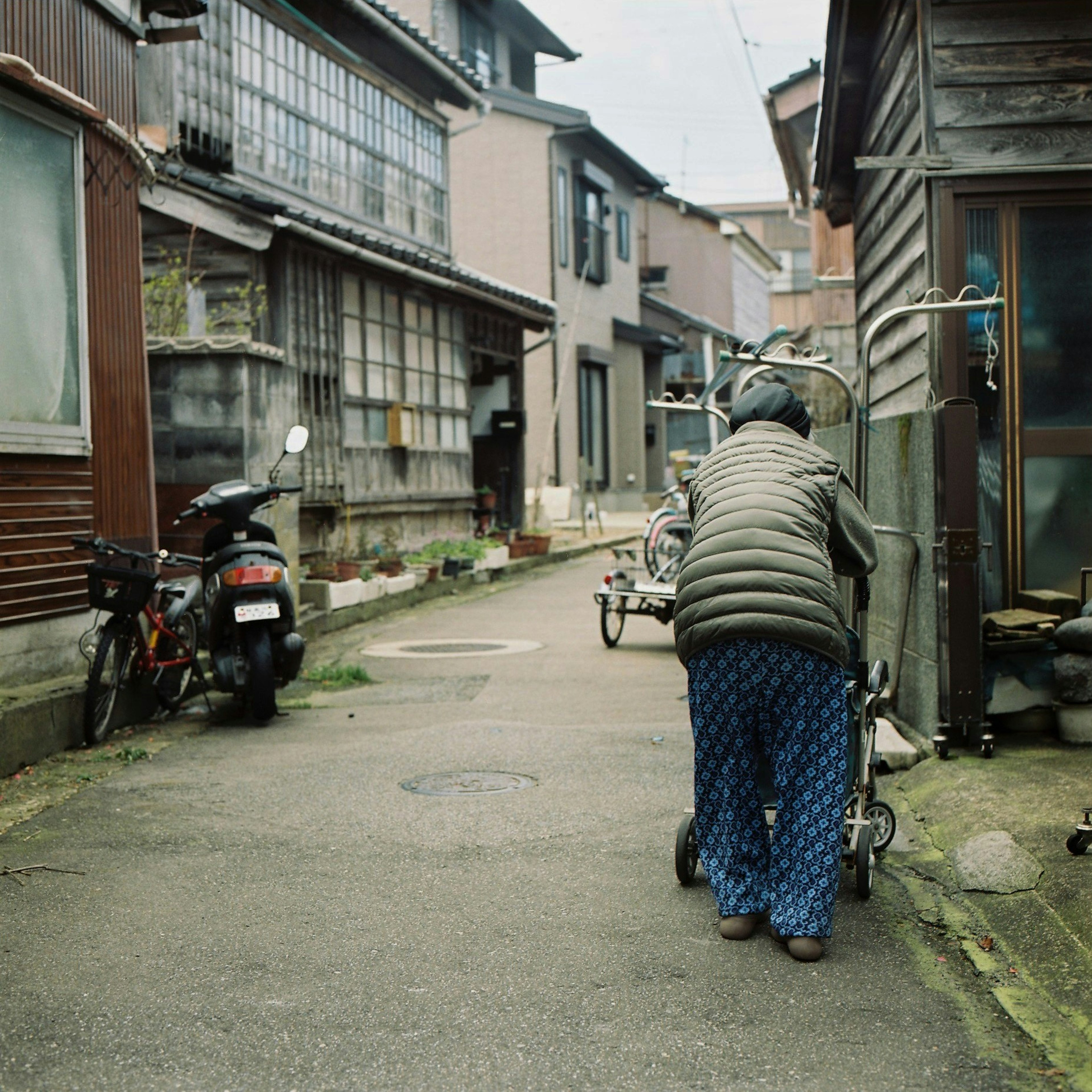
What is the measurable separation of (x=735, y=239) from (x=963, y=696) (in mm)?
41525

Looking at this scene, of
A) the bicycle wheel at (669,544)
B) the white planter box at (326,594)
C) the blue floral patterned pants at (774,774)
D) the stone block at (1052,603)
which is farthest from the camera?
the white planter box at (326,594)

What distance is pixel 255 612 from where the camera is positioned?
326 inches

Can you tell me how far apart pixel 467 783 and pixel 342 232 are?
8.98m

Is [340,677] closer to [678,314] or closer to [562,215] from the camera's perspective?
[562,215]

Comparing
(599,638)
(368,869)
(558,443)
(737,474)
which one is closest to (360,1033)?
(368,869)

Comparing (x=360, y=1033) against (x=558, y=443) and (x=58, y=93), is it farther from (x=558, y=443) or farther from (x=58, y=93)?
(x=558, y=443)

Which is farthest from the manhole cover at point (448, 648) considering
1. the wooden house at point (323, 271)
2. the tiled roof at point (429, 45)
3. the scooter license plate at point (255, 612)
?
the tiled roof at point (429, 45)

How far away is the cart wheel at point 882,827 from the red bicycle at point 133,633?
4.42 metres

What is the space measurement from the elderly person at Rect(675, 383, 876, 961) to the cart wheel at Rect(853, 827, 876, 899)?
41 centimetres

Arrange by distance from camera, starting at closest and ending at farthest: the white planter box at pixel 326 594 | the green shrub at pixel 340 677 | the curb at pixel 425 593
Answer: the green shrub at pixel 340 677, the curb at pixel 425 593, the white planter box at pixel 326 594

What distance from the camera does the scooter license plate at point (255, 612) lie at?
826 cm

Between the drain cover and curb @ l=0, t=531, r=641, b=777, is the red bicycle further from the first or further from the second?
the drain cover

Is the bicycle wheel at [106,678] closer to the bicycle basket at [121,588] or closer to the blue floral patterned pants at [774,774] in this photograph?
the bicycle basket at [121,588]

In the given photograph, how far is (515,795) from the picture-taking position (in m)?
6.47
